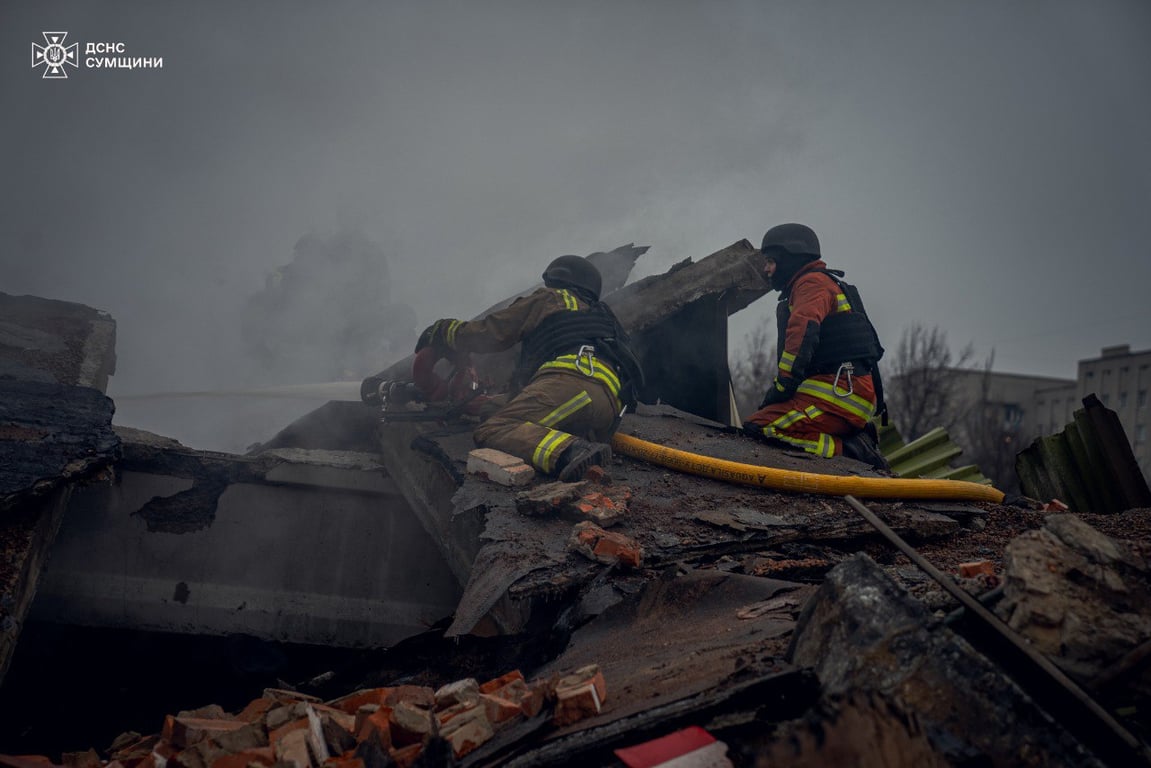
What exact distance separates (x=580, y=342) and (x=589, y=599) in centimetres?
225

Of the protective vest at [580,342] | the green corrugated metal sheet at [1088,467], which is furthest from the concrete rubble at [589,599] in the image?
the green corrugated metal sheet at [1088,467]

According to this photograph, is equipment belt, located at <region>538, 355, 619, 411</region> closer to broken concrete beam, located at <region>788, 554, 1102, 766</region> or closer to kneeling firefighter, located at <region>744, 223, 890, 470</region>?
kneeling firefighter, located at <region>744, 223, 890, 470</region>

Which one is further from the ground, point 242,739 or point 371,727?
point 371,727

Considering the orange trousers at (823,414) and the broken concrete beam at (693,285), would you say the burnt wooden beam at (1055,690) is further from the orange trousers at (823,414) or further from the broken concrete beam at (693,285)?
the broken concrete beam at (693,285)

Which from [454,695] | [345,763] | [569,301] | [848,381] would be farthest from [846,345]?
[345,763]

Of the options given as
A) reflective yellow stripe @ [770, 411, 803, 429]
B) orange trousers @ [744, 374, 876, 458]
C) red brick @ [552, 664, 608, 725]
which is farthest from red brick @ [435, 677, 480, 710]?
reflective yellow stripe @ [770, 411, 803, 429]

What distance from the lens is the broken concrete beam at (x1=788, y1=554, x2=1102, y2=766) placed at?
126 cm

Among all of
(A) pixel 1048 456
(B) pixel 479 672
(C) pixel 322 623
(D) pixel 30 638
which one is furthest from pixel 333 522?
(A) pixel 1048 456

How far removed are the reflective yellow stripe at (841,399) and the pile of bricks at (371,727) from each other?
3565mm

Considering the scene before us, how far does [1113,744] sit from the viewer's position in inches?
50.9

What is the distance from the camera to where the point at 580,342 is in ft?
15.3

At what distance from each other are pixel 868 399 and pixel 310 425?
495 centimetres

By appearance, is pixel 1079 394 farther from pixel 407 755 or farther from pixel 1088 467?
pixel 407 755

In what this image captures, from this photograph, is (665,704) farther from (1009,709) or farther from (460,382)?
(460,382)
